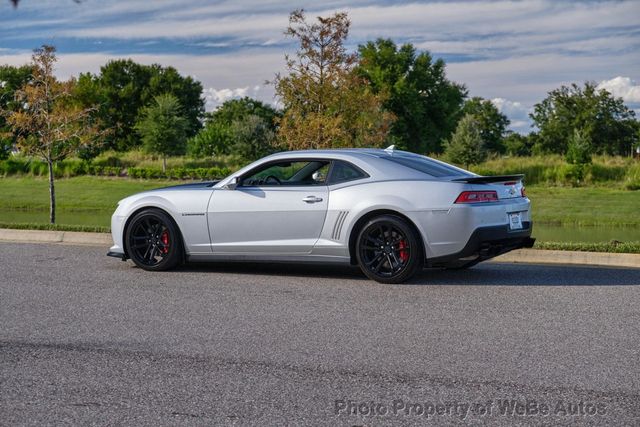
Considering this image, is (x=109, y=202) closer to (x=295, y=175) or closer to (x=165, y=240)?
(x=165, y=240)

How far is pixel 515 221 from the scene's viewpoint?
1012cm

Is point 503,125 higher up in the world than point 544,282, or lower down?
higher up

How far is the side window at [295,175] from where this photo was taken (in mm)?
10609

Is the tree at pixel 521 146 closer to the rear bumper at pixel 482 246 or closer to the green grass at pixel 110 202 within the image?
the green grass at pixel 110 202

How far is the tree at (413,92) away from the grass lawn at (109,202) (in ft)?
122

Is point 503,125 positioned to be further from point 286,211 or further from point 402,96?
point 286,211

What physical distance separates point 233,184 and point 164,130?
4463cm

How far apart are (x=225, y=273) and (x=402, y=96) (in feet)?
232

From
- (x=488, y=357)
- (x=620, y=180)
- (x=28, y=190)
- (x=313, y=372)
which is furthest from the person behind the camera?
(x=28, y=190)

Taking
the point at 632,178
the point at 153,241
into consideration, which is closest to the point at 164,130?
the point at 632,178

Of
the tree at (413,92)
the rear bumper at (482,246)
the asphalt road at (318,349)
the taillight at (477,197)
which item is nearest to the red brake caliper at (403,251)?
the rear bumper at (482,246)

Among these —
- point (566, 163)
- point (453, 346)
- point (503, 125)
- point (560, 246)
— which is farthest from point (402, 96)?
point (453, 346)

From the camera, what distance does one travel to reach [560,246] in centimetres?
1246

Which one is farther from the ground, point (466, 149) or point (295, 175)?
point (466, 149)
